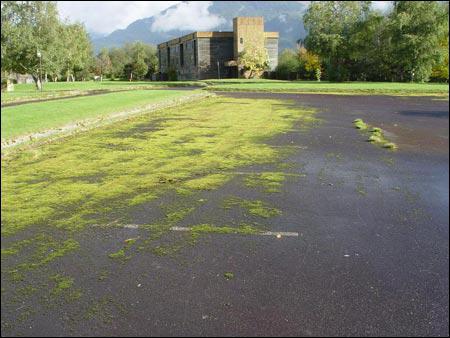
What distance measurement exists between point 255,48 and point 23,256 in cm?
8887

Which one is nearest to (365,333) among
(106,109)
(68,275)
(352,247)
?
(352,247)

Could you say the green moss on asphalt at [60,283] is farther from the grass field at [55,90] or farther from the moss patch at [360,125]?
the grass field at [55,90]

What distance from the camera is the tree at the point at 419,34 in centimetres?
4941

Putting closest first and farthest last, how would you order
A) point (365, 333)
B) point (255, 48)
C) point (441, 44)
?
point (365, 333) → point (441, 44) → point (255, 48)

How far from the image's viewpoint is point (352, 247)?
511cm

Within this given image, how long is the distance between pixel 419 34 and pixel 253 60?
41.2m

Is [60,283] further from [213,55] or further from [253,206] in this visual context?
[213,55]

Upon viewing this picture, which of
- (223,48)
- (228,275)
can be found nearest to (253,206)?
(228,275)

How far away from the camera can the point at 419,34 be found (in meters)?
50.8

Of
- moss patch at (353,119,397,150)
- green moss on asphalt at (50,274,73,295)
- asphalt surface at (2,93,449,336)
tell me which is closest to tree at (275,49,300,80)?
moss patch at (353,119,397,150)

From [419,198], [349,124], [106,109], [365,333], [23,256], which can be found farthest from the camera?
[106,109]

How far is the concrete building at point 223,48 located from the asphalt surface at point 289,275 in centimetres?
8824

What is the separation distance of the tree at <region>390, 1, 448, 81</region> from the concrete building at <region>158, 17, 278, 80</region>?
Result: 1610 inches

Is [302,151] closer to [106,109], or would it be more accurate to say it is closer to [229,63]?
[106,109]
